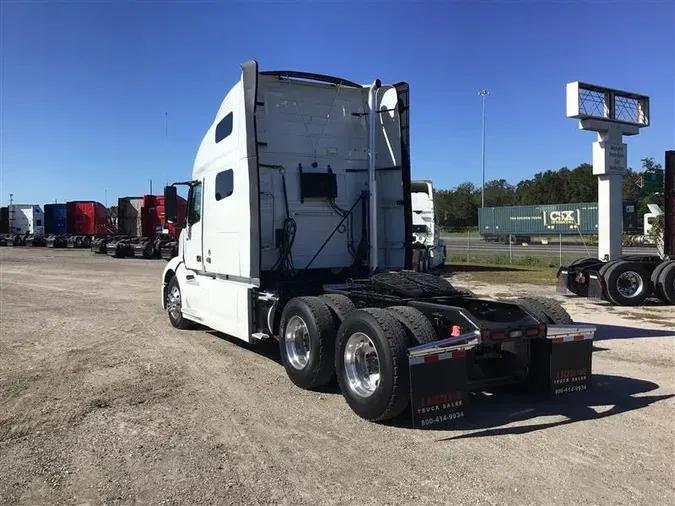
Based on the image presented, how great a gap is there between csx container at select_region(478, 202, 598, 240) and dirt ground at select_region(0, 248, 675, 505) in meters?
53.5

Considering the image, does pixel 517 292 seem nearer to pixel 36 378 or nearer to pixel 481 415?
→ pixel 481 415

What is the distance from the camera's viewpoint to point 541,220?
62562 millimetres

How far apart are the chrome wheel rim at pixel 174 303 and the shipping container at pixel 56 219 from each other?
1496 inches

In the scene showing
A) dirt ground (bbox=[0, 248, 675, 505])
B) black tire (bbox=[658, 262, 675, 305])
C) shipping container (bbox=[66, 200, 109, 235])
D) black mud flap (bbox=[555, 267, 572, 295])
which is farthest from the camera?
shipping container (bbox=[66, 200, 109, 235])

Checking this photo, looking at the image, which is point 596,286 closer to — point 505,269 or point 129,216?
point 505,269

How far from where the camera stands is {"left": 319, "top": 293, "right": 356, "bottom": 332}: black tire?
6094 millimetres

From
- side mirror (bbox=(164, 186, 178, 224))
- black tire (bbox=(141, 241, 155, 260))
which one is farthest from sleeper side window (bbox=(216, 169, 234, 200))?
black tire (bbox=(141, 241, 155, 260))

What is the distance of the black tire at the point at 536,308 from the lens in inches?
226

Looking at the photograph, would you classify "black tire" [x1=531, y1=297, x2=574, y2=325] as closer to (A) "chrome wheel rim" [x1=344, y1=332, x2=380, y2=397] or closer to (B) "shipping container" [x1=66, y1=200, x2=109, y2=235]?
(A) "chrome wheel rim" [x1=344, y1=332, x2=380, y2=397]

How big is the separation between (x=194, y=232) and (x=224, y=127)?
91.0 inches

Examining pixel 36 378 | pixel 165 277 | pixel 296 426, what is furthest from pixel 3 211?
pixel 296 426

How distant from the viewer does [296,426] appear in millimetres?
5109

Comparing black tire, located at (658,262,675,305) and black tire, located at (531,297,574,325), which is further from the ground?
black tire, located at (531,297,574,325)

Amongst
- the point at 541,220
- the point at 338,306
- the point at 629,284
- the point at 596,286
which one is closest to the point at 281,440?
the point at 338,306
